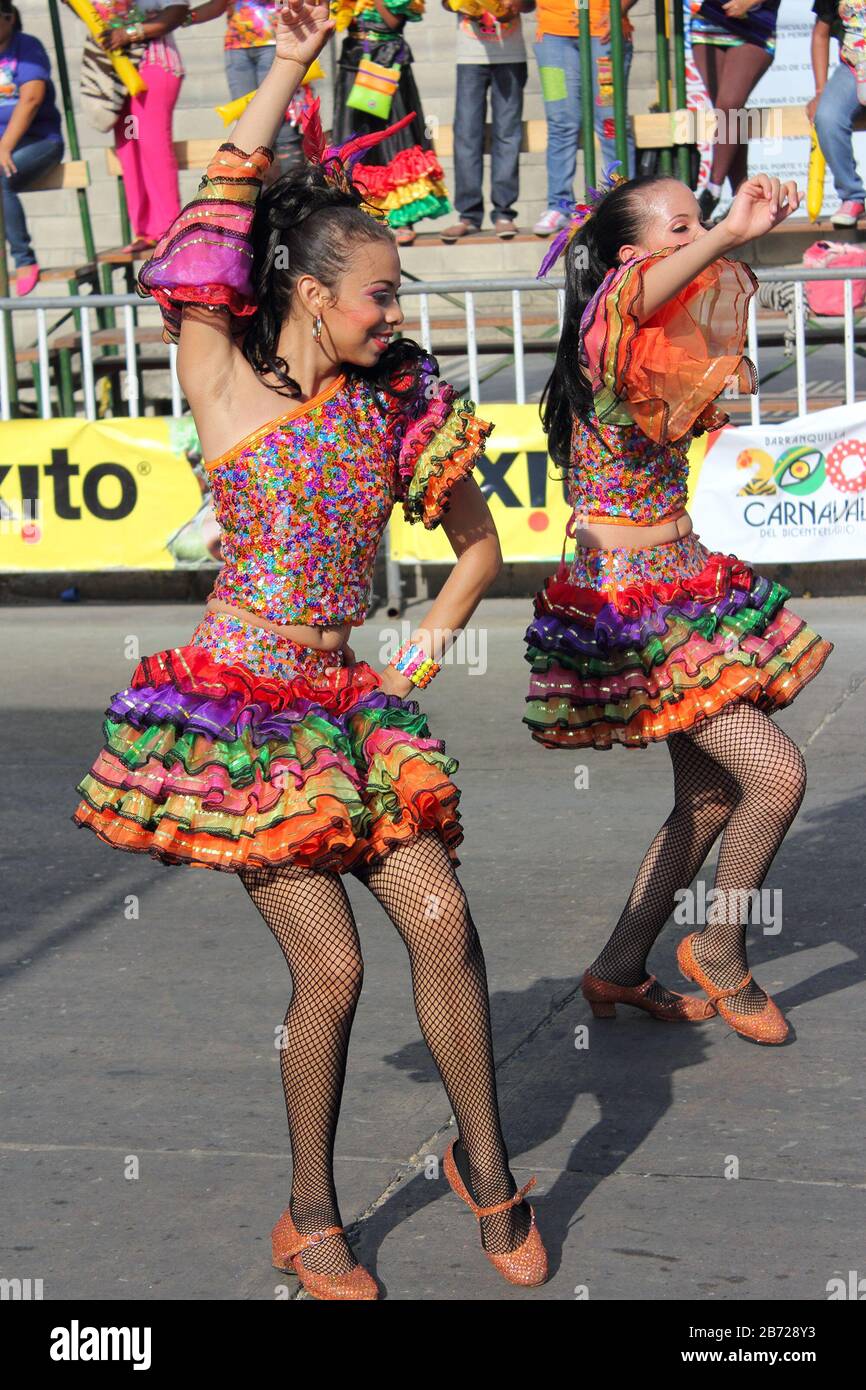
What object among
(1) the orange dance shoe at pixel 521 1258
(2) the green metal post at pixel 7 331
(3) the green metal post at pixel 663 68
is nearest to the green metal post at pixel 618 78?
(3) the green metal post at pixel 663 68

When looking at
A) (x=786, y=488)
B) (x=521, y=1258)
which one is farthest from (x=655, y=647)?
(x=786, y=488)

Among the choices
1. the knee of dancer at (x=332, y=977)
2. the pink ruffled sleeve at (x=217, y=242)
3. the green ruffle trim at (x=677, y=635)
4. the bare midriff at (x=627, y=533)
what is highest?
the pink ruffled sleeve at (x=217, y=242)

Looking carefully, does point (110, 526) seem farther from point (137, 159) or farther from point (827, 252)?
point (827, 252)

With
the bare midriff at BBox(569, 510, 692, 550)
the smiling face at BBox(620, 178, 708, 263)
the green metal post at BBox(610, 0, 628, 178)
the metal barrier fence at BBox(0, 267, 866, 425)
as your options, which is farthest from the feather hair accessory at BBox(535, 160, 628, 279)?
the green metal post at BBox(610, 0, 628, 178)

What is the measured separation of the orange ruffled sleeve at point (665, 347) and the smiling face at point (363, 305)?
817mm

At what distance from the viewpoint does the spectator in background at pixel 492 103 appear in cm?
1143

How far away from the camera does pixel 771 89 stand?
1329 centimetres

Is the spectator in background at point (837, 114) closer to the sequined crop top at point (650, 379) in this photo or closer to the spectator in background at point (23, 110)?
the spectator in background at point (23, 110)

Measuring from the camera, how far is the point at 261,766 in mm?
3312

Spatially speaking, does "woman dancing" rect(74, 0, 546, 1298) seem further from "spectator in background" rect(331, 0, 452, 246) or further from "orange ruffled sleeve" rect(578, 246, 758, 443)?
"spectator in background" rect(331, 0, 452, 246)

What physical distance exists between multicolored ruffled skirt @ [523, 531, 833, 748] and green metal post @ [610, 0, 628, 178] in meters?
6.38

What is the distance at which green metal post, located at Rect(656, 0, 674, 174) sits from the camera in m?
11.1

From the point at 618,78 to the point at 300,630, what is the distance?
7.78 m
